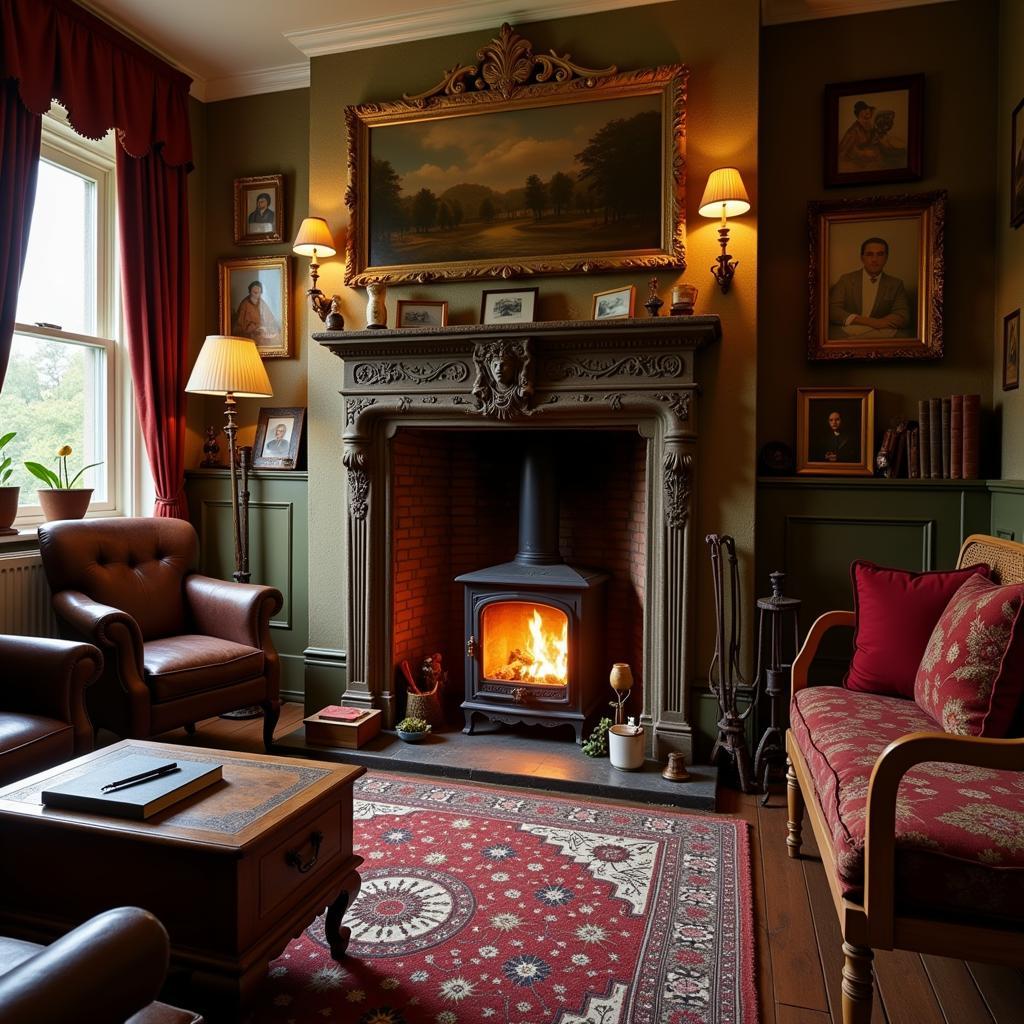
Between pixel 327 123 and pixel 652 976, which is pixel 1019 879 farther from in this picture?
pixel 327 123

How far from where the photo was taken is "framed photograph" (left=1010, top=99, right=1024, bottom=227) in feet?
9.66

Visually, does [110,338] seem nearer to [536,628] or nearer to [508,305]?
[508,305]

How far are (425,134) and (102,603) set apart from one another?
2.48 m

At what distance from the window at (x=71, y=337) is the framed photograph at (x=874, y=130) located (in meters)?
3.44

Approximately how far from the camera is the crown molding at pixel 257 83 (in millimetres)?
4102

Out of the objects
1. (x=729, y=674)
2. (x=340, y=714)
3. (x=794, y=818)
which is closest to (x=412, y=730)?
(x=340, y=714)

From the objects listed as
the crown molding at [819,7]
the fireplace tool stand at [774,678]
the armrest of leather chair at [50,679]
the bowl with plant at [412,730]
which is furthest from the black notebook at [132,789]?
the crown molding at [819,7]

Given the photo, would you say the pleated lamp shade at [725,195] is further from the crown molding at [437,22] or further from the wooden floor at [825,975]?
the wooden floor at [825,975]

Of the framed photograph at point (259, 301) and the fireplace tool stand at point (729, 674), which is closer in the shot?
the fireplace tool stand at point (729, 674)

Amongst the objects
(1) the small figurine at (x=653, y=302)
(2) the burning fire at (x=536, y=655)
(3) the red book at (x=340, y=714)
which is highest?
(1) the small figurine at (x=653, y=302)

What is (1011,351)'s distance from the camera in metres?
3.05

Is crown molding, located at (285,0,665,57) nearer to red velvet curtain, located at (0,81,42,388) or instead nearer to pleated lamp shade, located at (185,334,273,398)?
red velvet curtain, located at (0,81,42,388)

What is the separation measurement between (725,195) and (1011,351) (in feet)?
4.15

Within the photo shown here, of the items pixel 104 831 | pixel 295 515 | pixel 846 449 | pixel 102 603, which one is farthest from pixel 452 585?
pixel 104 831
